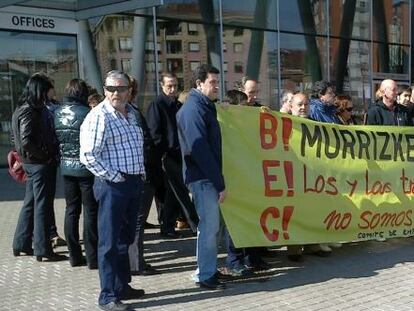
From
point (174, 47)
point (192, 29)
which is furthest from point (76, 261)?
point (192, 29)

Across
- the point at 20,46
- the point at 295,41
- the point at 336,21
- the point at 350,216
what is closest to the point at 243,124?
the point at 350,216

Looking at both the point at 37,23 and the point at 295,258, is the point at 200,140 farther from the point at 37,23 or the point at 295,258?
the point at 37,23

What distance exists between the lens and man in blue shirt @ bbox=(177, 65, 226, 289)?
191 inches

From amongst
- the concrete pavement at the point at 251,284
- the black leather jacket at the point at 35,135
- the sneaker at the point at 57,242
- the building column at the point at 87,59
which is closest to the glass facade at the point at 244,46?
the building column at the point at 87,59

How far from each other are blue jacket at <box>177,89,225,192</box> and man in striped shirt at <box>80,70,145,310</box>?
433 mm

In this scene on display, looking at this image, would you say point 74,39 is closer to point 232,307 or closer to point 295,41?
point 295,41

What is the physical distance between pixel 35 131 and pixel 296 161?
8.49 ft

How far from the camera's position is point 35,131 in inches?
232

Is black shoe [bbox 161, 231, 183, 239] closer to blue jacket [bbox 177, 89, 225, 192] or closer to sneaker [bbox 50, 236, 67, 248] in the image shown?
sneaker [bbox 50, 236, 67, 248]

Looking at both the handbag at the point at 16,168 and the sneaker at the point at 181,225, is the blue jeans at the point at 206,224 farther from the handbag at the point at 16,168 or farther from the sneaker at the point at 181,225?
the sneaker at the point at 181,225

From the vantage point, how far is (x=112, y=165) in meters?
4.53

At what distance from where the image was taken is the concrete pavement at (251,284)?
15.5 feet

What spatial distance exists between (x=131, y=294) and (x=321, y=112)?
2.87 meters

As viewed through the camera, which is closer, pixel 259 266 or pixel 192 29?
pixel 259 266
